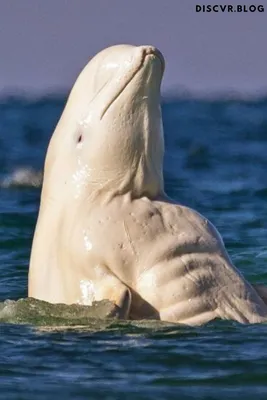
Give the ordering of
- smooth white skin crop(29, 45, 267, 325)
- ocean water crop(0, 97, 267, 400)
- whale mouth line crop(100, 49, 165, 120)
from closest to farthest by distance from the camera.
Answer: ocean water crop(0, 97, 267, 400) → smooth white skin crop(29, 45, 267, 325) → whale mouth line crop(100, 49, 165, 120)

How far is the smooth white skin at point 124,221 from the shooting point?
11.4 meters

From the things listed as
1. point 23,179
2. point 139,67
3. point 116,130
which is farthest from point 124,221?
point 23,179

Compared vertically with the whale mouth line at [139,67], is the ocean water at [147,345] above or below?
below

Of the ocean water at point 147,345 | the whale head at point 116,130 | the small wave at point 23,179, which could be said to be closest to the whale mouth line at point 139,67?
the whale head at point 116,130

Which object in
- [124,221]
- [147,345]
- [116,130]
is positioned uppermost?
[116,130]

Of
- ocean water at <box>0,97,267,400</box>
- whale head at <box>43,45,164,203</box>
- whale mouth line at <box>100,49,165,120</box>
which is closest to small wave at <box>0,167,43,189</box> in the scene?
ocean water at <box>0,97,267,400</box>

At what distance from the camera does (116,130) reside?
1169cm

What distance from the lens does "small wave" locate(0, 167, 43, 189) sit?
84.9 ft

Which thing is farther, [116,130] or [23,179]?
[23,179]

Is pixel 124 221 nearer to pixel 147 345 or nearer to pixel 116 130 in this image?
pixel 116 130

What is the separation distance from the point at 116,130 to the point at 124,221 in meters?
0.58

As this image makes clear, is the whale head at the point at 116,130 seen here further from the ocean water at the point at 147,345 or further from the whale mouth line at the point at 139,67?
the ocean water at the point at 147,345

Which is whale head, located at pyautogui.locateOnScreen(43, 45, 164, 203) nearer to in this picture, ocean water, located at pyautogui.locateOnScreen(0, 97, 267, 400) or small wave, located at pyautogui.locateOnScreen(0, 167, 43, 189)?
ocean water, located at pyautogui.locateOnScreen(0, 97, 267, 400)

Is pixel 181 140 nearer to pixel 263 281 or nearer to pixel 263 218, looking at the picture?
pixel 263 218
